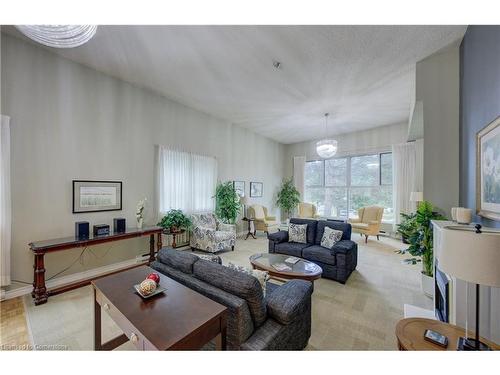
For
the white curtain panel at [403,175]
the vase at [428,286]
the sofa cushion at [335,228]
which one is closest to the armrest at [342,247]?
the sofa cushion at [335,228]

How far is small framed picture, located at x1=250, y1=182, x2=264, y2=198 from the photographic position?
684 centimetres

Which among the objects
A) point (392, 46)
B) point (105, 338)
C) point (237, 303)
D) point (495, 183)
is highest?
point (392, 46)

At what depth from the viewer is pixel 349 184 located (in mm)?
7020

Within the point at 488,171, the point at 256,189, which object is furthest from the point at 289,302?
the point at 256,189

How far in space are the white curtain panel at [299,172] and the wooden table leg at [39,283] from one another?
22.8 feet

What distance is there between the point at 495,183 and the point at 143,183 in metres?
4.73

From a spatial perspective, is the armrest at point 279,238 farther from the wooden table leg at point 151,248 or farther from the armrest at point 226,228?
the wooden table leg at point 151,248

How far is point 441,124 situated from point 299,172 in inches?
199

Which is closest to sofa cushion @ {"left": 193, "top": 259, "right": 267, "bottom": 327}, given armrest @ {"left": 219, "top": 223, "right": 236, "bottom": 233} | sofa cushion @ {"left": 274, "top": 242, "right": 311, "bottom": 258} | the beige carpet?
the beige carpet

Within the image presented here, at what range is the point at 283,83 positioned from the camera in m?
3.68

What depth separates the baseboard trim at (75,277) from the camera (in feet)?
8.67
